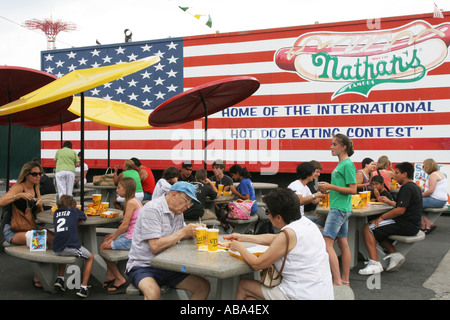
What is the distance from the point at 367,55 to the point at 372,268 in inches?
202

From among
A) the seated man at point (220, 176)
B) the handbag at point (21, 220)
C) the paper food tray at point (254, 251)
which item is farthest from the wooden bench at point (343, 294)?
the seated man at point (220, 176)

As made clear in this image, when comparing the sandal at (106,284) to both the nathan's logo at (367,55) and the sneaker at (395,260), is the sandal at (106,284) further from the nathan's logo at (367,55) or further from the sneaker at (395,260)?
the nathan's logo at (367,55)

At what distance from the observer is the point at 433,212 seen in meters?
7.23

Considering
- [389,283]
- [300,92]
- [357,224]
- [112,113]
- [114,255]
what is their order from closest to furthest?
1. [114,255]
2. [389,283]
3. [357,224]
4. [112,113]
5. [300,92]

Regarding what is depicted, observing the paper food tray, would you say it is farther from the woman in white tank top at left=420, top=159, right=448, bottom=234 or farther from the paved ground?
the woman in white tank top at left=420, top=159, right=448, bottom=234

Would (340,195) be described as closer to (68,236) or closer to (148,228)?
(148,228)

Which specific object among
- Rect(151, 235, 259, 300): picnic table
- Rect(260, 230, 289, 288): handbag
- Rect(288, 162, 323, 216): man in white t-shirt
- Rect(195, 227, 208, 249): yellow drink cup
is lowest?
Rect(260, 230, 289, 288): handbag

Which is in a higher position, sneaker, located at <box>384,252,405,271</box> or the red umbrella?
the red umbrella

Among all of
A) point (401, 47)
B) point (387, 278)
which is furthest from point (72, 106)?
point (401, 47)

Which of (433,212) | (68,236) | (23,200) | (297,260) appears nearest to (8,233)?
(23,200)

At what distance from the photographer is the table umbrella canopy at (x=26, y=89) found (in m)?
5.68

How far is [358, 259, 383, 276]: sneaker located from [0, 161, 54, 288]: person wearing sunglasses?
3702mm

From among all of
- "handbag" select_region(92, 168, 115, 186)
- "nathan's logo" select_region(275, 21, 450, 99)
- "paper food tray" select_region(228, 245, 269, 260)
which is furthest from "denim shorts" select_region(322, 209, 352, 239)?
"handbag" select_region(92, 168, 115, 186)

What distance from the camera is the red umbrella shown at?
5746 mm
